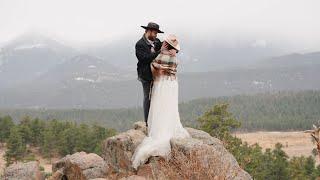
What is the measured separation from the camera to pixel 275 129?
566 feet

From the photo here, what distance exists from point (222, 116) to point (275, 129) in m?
134

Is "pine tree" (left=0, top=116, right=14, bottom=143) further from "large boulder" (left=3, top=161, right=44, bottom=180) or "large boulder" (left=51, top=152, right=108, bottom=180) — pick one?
"large boulder" (left=51, top=152, right=108, bottom=180)

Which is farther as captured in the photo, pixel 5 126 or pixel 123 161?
pixel 5 126

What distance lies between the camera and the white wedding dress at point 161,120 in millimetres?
12281

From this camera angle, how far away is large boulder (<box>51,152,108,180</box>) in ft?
44.8

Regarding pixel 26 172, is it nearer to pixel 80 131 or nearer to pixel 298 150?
pixel 80 131

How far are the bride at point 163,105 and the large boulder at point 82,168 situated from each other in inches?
65.3

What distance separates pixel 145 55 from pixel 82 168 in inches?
152

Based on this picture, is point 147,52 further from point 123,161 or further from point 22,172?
point 22,172

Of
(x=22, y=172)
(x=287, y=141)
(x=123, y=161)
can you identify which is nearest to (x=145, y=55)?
(x=123, y=161)

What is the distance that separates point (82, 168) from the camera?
540 inches

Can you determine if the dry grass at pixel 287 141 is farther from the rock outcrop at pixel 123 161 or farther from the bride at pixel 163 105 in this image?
the bride at pixel 163 105

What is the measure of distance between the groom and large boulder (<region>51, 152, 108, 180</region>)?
231 centimetres

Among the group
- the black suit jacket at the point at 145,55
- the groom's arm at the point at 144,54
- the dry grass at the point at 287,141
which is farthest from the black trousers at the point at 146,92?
the dry grass at the point at 287,141
